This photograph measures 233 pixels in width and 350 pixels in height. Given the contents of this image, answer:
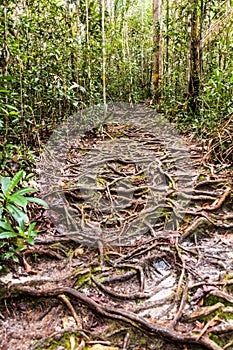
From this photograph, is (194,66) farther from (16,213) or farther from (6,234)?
(6,234)

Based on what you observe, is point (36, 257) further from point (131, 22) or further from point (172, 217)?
point (131, 22)

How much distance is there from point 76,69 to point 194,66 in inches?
99.5

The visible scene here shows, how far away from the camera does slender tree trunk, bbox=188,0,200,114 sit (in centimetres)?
668

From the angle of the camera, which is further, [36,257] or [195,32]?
[195,32]

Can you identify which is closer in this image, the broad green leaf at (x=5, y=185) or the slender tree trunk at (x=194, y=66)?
the broad green leaf at (x=5, y=185)

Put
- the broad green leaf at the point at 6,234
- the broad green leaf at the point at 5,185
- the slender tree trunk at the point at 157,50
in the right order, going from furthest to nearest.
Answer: the slender tree trunk at the point at 157,50 < the broad green leaf at the point at 5,185 < the broad green leaf at the point at 6,234

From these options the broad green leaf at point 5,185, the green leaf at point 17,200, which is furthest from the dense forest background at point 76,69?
the green leaf at point 17,200

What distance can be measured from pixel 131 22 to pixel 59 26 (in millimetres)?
7027

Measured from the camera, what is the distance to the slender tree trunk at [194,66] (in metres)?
6.68

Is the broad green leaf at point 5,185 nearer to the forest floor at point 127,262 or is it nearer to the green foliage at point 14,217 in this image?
the green foliage at point 14,217

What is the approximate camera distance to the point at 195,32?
673 cm

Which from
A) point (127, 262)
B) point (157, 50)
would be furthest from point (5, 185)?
point (157, 50)

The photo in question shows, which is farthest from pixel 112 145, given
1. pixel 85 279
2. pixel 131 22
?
pixel 131 22

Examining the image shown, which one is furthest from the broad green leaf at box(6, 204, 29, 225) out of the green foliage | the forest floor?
the forest floor
